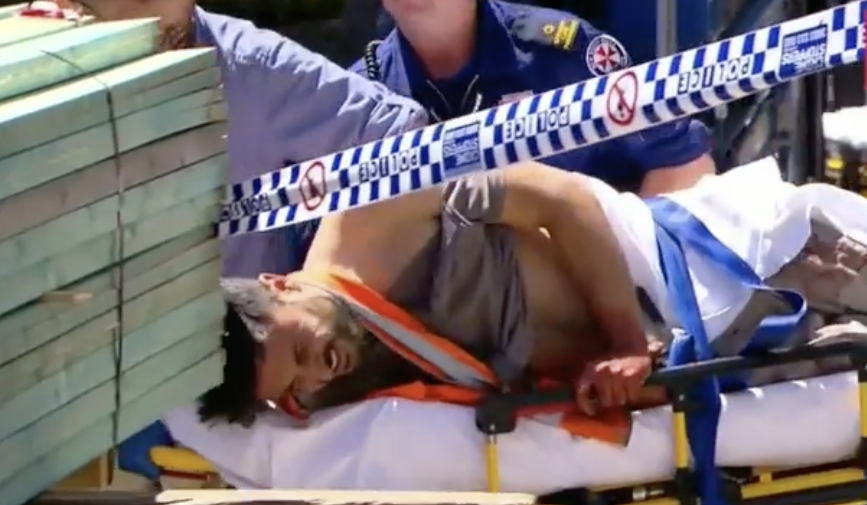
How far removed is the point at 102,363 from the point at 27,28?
33 cm

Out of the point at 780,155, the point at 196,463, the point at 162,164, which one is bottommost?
the point at 196,463

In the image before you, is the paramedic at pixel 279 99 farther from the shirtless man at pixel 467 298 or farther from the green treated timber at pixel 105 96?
the green treated timber at pixel 105 96

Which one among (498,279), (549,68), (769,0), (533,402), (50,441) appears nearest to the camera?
(50,441)

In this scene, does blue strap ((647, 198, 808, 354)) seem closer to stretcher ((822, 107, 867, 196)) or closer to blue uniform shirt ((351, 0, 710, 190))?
blue uniform shirt ((351, 0, 710, 190))

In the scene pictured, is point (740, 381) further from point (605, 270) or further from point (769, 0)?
point (769, 0)

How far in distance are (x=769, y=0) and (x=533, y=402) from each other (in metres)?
1.63

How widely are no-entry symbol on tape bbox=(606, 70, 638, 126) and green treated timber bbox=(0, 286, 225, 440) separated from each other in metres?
0.43

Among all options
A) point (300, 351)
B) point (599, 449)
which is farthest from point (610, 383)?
point (300, 351)

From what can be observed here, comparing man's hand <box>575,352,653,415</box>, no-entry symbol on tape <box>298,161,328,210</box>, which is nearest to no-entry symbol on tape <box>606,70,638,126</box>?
no-entry symbol on tape <box>298,161,328,210</box>

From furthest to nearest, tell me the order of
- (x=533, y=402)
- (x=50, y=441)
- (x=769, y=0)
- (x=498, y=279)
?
(x=769, y=0) < (x=498, y=279) < (x=533, y=402) < (x=50, y=441)

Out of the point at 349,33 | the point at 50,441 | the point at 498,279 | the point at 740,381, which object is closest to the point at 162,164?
the point at 50,441

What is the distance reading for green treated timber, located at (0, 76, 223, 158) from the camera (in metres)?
1.17

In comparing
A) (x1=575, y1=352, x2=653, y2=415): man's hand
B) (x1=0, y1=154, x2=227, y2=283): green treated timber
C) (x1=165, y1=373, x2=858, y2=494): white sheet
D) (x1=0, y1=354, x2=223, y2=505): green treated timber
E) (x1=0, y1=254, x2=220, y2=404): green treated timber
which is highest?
(x1=0, y1=154, x2=227, y2=283): green treated timber

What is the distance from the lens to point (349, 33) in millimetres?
3195
